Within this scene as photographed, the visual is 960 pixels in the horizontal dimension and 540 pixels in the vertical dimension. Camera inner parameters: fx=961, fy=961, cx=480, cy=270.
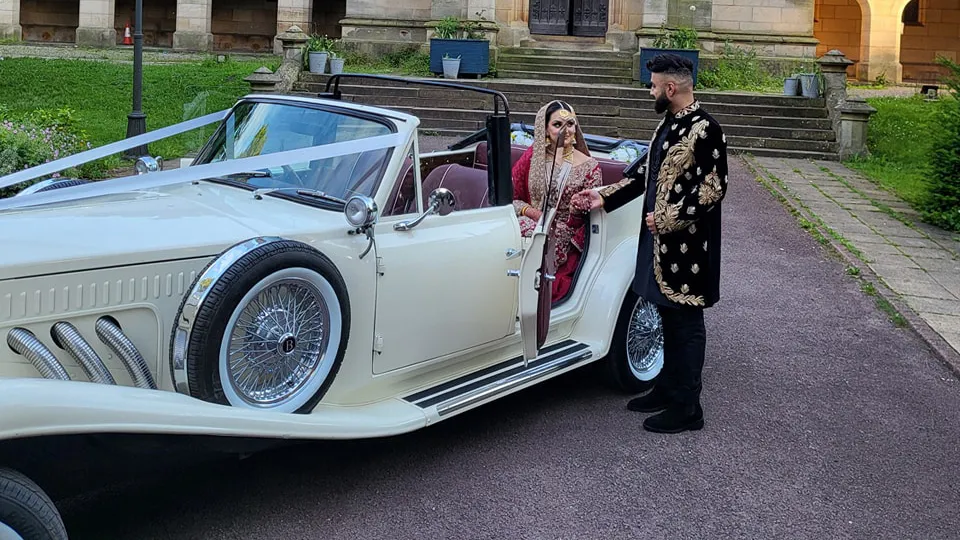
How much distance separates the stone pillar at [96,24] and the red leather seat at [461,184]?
2561cm

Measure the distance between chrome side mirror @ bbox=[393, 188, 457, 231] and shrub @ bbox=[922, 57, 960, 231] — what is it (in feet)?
29.6

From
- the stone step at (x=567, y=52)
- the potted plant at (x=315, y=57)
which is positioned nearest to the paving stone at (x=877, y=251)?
the stone step at (x=567, y=52)

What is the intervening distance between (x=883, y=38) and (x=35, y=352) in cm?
3024

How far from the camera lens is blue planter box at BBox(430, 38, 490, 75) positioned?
2078 centimetres

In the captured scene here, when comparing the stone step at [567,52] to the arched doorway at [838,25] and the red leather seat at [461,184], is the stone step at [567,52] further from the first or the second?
the red leather seat at [461,184]

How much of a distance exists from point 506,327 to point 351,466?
1140mm

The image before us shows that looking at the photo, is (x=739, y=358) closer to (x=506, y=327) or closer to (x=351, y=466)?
(x=506, y=327)

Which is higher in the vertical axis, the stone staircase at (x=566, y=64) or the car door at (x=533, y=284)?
the stone staircase at (x=566, y=64)

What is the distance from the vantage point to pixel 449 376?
5.04 meters

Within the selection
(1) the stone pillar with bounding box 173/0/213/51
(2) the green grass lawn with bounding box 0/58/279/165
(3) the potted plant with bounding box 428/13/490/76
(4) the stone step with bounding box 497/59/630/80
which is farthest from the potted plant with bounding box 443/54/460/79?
(1) the stone pillar with bounding box 173/0/213/51

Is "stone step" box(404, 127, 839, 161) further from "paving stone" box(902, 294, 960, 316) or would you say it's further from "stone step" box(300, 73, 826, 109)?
"paving stone" box(902, 294, 960, 316)

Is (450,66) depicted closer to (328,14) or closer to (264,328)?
(328,14)

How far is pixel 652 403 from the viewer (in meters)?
5.77

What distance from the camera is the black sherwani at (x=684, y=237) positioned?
519 cm
